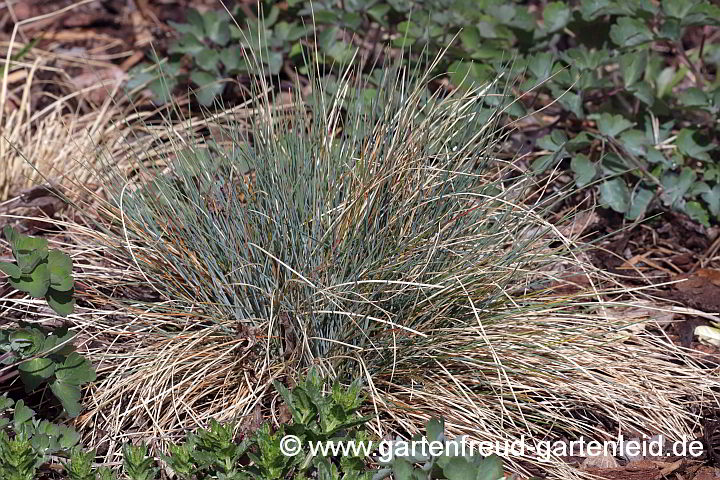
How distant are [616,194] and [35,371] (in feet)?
6.19

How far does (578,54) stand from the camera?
9.51 ft

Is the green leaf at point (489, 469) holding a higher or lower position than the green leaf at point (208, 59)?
lower

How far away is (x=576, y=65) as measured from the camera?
9.41ft

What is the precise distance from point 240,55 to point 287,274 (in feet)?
4.41

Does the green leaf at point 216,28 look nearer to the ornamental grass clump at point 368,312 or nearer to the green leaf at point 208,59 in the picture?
the green leaf at point 208,59

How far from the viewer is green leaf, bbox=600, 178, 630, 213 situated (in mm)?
2799

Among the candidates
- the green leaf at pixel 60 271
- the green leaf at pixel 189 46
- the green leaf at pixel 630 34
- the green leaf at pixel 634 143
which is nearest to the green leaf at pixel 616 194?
the green leaf at pixel 634 143

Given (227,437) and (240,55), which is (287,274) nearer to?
(227,437)

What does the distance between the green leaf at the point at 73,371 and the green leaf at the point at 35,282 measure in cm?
18

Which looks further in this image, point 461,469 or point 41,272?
point 41,272

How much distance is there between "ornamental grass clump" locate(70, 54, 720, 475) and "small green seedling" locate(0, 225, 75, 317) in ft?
0.61

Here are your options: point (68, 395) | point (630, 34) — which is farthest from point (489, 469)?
point (630, 34)

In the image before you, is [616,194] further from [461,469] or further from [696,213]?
[461,469]

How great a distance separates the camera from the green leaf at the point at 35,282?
6.33 ft
